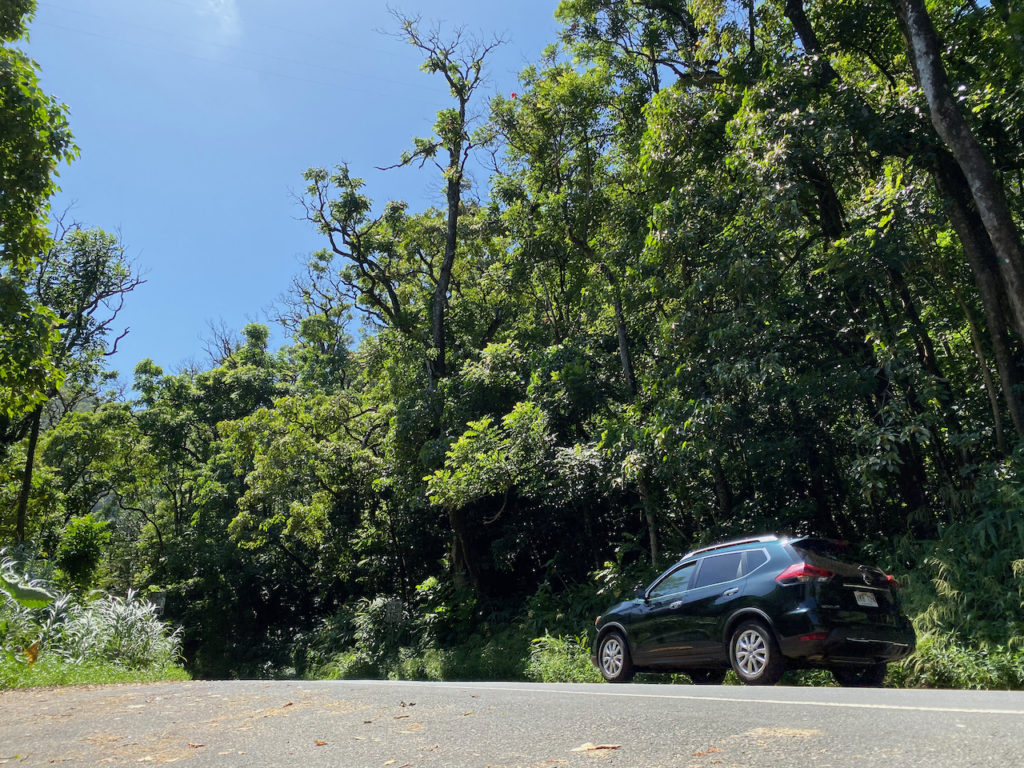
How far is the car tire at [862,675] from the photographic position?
9.06 meters

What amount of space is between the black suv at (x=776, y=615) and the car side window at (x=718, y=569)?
14 millimetres

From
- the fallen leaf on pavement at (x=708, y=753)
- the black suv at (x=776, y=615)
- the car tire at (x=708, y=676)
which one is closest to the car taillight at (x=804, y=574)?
the black suv at (x=776, y=615)

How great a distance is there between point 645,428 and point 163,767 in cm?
1058

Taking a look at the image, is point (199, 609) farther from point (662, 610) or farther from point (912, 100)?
point (912, 100)

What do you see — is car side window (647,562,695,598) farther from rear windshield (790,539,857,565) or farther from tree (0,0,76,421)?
tree (0,0,76,421)

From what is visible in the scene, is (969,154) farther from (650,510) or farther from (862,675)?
(650,510)

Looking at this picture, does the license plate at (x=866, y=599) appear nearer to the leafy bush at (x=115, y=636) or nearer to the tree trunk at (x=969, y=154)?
the tree trunk at (x=969, y=154)

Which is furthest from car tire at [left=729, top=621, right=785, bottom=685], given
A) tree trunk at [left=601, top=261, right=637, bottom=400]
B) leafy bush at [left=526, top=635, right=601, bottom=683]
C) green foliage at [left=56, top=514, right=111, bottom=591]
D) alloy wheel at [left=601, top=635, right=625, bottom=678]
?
green foliage at [left=56, top=514, right=111, bottom=591]

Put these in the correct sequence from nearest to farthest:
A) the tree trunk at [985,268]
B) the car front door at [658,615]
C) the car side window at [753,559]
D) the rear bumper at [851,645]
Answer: the rear bumper at [851,645], the car side window at [753,559], the car front door at [658,615], the tree trunk at [985,268]

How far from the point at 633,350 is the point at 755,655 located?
1070cm

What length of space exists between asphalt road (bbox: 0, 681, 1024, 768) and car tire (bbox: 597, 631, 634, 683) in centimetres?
292

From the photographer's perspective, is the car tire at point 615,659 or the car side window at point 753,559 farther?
the car tire at point 615,659

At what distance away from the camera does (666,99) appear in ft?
47.1

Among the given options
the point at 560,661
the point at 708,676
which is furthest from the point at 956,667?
the point at 560,661
